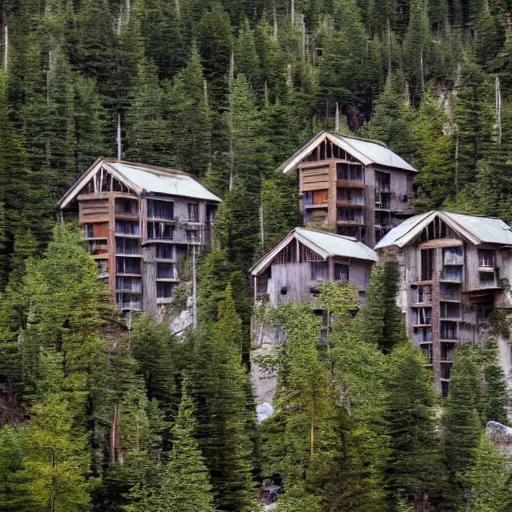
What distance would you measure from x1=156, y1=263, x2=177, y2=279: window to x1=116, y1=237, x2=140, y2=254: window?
1928mm

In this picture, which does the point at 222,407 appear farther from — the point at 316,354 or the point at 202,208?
the point at 202,208

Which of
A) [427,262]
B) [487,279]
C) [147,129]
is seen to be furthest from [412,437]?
[147,129]

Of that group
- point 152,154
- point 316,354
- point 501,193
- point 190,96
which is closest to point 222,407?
point 316,354

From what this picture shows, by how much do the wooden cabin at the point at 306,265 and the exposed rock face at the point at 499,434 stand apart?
1633 cm

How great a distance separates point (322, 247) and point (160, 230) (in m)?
13.7

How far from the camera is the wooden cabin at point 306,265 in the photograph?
8631 cm

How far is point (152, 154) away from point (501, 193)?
88.9 feet

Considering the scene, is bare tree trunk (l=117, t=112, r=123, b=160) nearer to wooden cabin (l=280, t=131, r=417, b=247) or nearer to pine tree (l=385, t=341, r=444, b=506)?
wooden cabin (l=280, t=131, r=417, b=247)

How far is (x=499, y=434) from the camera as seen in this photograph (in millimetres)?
73562

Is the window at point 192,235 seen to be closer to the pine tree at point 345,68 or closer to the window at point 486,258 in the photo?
the window at point 486,258

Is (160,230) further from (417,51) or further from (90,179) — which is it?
(417,51)

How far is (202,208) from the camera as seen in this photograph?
96625 mm

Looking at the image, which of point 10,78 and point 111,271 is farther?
point 10,78

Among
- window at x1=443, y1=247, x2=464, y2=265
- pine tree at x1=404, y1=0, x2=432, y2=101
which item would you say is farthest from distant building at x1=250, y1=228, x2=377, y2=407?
pine tree at x1=404, y1=0, x2=432, y2=101
